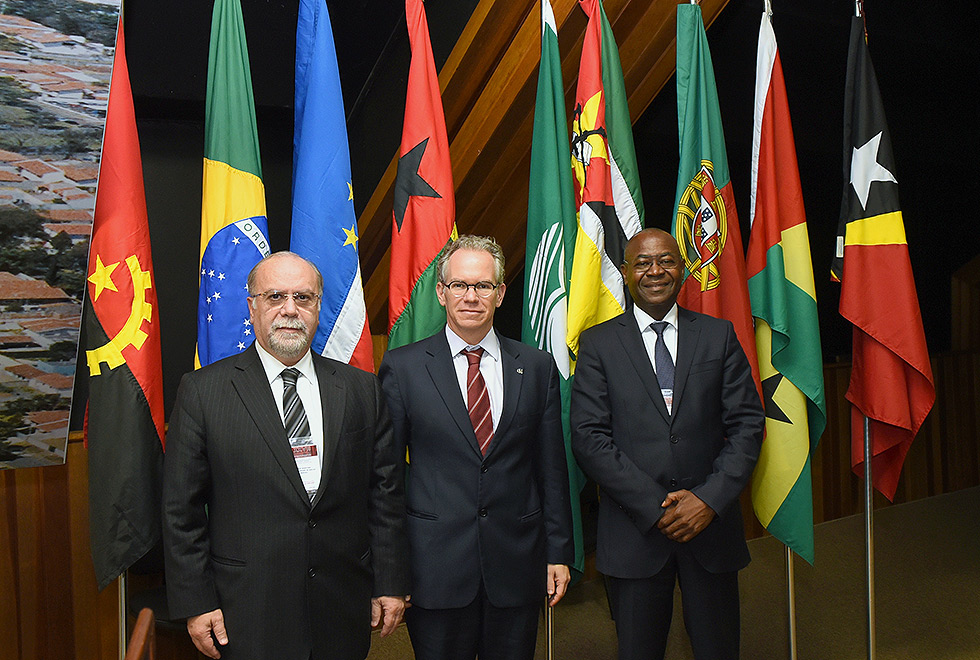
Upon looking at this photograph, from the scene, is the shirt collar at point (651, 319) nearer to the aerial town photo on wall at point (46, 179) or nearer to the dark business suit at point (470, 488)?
the dark business suit at point (470, 488)

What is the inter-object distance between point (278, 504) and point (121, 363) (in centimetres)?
65

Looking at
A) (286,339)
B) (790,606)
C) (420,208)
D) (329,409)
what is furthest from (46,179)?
(790,606)

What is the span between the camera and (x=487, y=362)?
2.04 m

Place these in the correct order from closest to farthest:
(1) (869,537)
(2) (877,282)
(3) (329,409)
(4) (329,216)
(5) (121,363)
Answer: (3) (329,409) → (5) (121,363) → (4) (329,216) → (2) (877,282) → (1) (869,537)

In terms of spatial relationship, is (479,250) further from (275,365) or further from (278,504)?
(278,504)

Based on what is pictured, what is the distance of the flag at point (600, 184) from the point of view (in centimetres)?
246

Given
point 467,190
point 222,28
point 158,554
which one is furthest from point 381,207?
point 158,554

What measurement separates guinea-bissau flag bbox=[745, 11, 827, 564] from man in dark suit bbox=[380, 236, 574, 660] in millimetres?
890

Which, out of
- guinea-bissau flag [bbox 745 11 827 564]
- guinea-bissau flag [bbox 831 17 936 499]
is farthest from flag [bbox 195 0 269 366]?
guinea-bissau flag [bbox 831 17 936 499]

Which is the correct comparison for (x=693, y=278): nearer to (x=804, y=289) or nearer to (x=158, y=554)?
(x=804, y=289)

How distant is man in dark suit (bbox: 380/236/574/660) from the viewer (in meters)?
1.92

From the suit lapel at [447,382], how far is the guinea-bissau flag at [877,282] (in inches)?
57.5

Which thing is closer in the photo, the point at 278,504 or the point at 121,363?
the point at 278,504

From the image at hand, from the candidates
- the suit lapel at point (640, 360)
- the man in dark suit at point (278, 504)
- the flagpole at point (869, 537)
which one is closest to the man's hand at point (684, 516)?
the suit lapel at point (640, 360)
